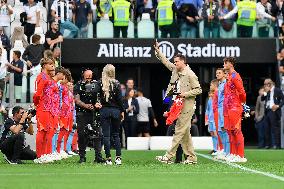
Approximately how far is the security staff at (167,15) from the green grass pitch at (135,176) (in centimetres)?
1319

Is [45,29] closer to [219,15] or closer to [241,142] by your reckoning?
[219,15]

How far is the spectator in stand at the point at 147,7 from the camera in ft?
106

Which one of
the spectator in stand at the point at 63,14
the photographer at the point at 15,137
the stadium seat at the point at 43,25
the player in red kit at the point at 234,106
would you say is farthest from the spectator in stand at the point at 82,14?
the photographer at the point at 15,137

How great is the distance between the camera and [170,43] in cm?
3291

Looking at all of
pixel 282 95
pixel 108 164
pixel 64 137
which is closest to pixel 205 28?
pixel 282 95

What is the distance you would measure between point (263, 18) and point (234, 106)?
1209 cm

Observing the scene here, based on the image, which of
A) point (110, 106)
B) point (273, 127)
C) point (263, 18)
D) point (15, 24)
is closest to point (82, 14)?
point (15, 24)

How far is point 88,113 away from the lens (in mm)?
19719

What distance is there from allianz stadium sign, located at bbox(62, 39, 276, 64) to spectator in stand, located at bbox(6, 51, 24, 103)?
387 cm

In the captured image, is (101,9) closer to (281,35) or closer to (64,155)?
(281,35)

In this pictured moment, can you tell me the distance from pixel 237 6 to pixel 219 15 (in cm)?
69

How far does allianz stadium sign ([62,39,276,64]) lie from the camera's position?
3291 cm

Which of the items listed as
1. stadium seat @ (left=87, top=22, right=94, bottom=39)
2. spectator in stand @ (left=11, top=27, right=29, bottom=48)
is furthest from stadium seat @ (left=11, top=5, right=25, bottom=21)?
stadium seat @ (left=87, top=22, right=94, bottom=39)

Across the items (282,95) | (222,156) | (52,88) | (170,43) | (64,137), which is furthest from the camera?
(170,43)
